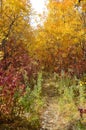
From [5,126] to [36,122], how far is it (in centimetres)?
99

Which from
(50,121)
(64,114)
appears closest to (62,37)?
(64,114)

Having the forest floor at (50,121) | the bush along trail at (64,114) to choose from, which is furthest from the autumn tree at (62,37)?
the forest floor at (50,121)

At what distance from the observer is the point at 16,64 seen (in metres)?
17.0

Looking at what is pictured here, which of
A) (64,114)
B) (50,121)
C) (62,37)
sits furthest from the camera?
(62,37)

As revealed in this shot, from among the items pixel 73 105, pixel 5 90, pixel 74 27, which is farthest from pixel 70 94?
pixel 74 27

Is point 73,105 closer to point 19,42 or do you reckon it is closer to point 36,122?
point 36,122

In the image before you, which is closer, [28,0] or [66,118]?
[66,118]

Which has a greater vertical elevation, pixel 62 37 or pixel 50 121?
pixel 62 37

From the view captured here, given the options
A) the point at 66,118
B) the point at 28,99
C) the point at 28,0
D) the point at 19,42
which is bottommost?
the point at 66,118

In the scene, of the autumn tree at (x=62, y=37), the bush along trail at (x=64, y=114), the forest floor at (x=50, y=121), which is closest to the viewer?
the forest floor at (x=50, y=121)

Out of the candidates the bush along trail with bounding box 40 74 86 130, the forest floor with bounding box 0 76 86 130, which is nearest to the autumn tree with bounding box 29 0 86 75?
the bush along trail with bounding box 40 74 86 130

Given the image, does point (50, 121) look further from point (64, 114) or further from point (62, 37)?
point (62, 37)

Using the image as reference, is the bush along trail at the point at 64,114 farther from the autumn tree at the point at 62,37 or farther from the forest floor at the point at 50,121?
the autumn tree at the point at 62,37

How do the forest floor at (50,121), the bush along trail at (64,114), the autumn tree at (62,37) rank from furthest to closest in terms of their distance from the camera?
1. the autumn tree at (62,37)
2. the bush along trail at (64,114)
3. the forest floor at (50,121)
